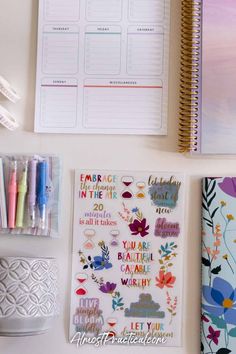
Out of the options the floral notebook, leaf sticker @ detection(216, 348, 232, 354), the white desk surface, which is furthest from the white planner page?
leaf sticker @ detection(216, 348, 232, 354)

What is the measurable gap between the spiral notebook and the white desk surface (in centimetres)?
3

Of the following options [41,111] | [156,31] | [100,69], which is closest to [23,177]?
[41,111]

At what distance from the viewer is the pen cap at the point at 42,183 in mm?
896

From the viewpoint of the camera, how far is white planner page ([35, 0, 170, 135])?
36.4 inches

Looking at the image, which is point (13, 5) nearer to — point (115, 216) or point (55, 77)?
point (55, 77)

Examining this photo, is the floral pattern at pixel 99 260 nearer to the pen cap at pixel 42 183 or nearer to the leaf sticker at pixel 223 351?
the pen cap at pixel 42 183

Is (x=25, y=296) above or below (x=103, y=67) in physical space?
below

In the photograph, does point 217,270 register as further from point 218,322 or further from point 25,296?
point 25,296

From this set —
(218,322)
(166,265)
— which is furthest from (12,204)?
(218,322)

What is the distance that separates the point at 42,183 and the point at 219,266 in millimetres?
332

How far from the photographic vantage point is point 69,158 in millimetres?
931

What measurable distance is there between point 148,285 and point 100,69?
0.39 meters

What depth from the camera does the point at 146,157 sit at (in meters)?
0.92

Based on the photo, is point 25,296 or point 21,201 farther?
point 21,201
